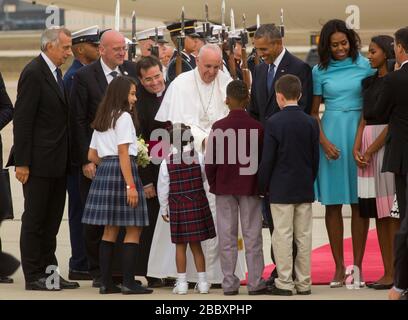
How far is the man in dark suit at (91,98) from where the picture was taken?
862 cm

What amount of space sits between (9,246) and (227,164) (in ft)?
9.66

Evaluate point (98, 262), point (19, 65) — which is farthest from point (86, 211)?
point (19, 65)

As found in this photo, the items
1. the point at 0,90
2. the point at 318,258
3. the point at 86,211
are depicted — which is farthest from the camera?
the point at 318,258

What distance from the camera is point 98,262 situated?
866cm

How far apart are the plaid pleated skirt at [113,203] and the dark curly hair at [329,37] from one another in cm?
159

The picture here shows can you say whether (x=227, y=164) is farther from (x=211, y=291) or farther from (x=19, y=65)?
(x=19, y=65)

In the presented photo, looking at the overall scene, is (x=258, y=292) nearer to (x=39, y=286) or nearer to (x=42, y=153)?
(x=39, y=286)

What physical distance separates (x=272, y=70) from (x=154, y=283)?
1690 mm

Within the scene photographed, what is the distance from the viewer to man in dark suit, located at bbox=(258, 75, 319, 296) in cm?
796

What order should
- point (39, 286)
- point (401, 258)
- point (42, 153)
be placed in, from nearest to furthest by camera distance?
point (401, 258), point (39, 286), point (42, 153)

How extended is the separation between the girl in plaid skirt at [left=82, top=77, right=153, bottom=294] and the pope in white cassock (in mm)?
446

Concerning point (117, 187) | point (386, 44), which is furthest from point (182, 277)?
point (386, 44)

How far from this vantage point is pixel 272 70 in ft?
28.1

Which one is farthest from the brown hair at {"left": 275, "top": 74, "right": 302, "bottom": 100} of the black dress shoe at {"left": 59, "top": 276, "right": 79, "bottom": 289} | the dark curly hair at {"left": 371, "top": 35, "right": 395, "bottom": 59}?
the black dress shoe at {"left": 59, "top": 276, "right": 79, "bottom": 289}
